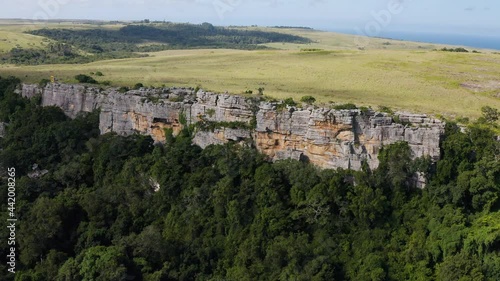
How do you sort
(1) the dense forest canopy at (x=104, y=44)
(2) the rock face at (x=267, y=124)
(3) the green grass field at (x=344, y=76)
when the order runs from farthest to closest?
1. (1) the dense forest canopy at (x=104, y=44)
2. (3) the green grass field at (x=344, y=76)
3. (2) the rock face at (x=267, y=124)

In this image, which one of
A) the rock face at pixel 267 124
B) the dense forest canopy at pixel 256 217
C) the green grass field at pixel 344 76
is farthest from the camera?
the green grass field at pixel 344 76

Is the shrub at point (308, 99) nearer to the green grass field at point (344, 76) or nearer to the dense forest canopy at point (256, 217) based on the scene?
the green grass field at point (344, 76)

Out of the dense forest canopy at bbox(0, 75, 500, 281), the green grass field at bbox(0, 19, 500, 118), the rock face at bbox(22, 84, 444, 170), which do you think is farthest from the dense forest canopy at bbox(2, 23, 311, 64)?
the dense forest canopy at bbox(0, 75, 500, 281)

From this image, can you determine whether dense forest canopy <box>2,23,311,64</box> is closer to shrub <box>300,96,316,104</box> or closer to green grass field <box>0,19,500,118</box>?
green grass field <box>0,19,500,118</box>

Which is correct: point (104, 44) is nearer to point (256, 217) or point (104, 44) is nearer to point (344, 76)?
point (344, 76)

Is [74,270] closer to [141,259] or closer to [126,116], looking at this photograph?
[141,259]

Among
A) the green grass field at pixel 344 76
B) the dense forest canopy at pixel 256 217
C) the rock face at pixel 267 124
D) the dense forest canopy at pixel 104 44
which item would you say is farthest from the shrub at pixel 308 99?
the dense forest canopy at pixel 104 44
